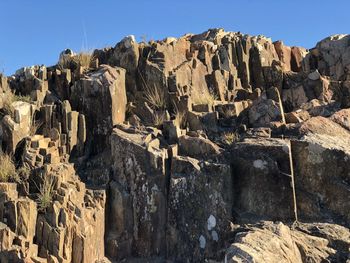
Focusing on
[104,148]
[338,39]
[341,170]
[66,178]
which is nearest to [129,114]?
[104,148]

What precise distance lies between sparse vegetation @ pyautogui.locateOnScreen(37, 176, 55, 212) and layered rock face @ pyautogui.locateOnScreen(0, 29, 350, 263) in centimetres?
3

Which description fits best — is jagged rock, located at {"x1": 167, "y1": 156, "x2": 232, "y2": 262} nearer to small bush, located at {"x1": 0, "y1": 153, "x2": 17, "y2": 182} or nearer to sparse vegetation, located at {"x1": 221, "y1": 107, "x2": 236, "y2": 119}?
sparse vegetation, located at {"x1": 221, "y1": 107, "x2": 236, "y2": 119}

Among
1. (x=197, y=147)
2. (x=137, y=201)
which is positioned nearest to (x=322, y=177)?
(x=197, y=147)

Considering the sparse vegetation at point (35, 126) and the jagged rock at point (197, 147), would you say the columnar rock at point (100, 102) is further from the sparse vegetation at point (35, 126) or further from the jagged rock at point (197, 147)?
the jagged rock at point (197, 147)

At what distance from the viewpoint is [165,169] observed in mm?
11922

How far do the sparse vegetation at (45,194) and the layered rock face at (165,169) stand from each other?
27 mm

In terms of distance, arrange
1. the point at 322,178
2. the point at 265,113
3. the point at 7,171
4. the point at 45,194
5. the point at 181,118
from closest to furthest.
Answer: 1. the point at 45,194
2. the point at 322,178
3. the point at 7,171
4. the point at 265,113
5. the point at 181,118

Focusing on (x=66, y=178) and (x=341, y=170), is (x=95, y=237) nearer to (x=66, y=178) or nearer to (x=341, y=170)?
(x=66, y=178)

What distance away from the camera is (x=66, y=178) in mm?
11734

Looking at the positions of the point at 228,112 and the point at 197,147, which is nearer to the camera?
the point at 197,147

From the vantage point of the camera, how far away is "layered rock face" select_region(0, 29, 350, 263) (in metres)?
10.5

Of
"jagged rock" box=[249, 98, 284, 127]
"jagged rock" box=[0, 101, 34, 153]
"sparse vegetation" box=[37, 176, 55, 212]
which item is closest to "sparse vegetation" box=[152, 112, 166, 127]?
"jagged rock" box=[249, 98, 284, 127]

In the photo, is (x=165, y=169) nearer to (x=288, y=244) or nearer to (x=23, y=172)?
(x=23, y=172)

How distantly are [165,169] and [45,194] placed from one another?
9.92 ft
